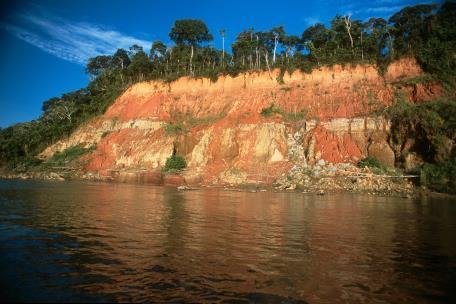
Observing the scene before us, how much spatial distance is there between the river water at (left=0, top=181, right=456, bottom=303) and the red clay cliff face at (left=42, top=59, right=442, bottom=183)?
2446 centimetres

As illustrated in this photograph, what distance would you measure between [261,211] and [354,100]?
3061 cm

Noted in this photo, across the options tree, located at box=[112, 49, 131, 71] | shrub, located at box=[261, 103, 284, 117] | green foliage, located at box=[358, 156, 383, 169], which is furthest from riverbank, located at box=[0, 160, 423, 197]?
tree, located at box=[112, 49, 131, 71]

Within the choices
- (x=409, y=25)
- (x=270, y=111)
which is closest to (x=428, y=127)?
(x=270, y=111)

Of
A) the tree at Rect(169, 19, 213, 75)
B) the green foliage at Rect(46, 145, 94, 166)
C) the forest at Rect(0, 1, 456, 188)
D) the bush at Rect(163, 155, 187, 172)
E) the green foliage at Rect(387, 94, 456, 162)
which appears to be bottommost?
the bush at Rect(163, 155, 187, 172)

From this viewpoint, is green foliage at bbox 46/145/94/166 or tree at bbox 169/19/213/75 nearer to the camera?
green foliage at bbox 46/145/94/166

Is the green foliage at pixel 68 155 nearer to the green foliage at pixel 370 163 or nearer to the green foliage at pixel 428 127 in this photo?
the green foliage at pixel 370 163

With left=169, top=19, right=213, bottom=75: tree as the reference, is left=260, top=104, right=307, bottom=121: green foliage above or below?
below

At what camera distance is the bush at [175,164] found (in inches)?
1695

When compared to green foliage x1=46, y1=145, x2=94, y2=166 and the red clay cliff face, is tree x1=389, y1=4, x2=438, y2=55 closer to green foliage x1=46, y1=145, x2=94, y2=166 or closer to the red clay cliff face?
the red clay cliff face

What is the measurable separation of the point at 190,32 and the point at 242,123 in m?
25.4

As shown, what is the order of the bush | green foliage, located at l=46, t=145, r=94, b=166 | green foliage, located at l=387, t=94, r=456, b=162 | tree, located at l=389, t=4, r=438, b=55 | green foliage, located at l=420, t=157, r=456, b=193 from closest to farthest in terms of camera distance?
green foliage, located at l=420, t=157, r=456, b=193 < green foliage, located at l=387, t=94, r=456, b=162 < the bush < tree, located at l=389, t=4, r=438, b=55 < green foliage, located at l=46, t=145, r=94, b=166

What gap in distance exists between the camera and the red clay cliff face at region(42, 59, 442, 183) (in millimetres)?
40250

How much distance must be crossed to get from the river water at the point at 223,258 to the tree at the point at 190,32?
51115 mm

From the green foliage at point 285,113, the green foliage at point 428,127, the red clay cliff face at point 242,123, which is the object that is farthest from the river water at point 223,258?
the green foliage at point 285,113
